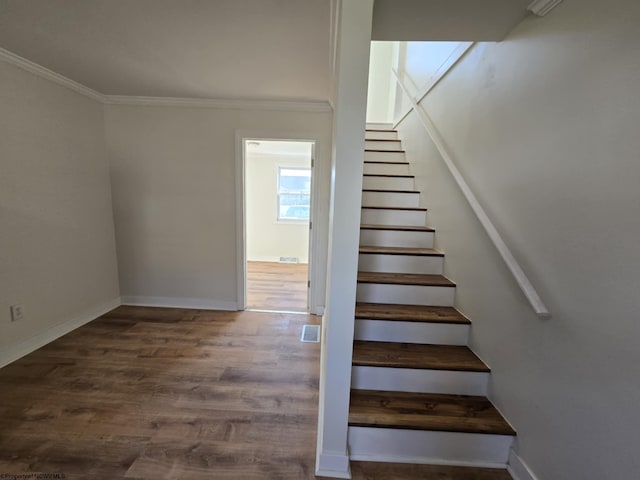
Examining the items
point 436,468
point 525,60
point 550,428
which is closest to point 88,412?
point 436,468

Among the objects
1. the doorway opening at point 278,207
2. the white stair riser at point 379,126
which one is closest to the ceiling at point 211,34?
the white stair riser at point 379,126

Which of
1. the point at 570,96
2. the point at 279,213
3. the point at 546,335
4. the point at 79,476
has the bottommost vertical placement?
the point at 79,476

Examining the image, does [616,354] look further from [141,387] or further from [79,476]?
[141,387]

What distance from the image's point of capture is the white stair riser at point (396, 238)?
7.29ft

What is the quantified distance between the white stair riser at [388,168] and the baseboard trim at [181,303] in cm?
220

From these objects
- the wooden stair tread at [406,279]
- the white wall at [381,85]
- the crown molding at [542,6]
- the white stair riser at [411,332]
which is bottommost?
the white stair riser at [411,332]

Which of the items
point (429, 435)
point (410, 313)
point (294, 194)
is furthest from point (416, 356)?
point (294, 194)

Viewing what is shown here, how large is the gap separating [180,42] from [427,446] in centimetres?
284

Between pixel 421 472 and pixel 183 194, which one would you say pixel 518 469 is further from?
pixel 183 194

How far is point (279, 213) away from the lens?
227 inches

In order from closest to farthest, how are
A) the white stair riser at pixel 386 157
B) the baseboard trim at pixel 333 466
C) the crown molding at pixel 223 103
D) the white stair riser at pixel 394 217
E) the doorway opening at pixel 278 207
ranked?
the baseboard trim at pixel 333 466 → the white stair riser at pixel 394 217 → the crown molding at pixel 223 103 → the white stair riser at pixel 386 157 → the doorway opening at pixel 278 207

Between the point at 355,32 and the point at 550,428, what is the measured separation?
5.88 ft

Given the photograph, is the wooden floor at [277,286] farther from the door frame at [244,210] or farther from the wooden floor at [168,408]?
the wooden floor at [168,408]

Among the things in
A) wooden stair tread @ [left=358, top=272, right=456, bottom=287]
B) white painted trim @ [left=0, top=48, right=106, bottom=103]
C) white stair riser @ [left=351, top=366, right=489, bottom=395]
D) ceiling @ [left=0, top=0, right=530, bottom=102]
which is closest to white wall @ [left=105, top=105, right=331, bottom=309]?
white painted trim @ [left=0, top=48, right=106, bottom=103]
